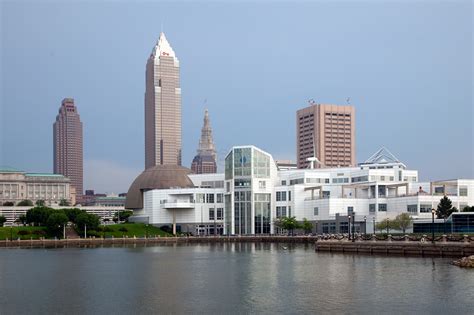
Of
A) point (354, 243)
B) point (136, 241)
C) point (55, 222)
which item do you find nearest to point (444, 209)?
point (354, 243)

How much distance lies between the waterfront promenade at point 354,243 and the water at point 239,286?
5.40 metres

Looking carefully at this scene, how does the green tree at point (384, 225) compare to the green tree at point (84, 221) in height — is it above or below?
below

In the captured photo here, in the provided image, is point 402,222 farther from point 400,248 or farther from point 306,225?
point 400,248

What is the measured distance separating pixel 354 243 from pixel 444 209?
50673 millimetres

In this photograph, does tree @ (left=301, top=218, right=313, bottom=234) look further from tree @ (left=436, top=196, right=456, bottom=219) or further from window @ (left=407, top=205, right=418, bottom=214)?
tree @ (left=436, top=196, right=456, bottom=219)

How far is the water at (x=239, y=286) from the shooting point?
65062 mm

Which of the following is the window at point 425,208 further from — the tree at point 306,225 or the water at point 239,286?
the water at point 239,286

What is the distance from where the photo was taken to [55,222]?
632ft

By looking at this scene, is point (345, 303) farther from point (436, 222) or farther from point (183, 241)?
point (183, 241)

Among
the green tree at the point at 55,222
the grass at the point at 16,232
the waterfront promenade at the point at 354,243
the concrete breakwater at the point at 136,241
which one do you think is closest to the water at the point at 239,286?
the waterfront promenade at the point at 354,243

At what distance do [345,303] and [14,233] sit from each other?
138698 millimetres

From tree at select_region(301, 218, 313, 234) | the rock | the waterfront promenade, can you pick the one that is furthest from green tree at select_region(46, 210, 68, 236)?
the rock

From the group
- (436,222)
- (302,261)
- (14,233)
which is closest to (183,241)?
(14,233)

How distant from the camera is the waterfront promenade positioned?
110 m
